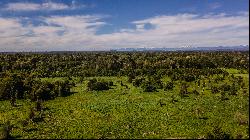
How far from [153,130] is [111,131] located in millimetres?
7990

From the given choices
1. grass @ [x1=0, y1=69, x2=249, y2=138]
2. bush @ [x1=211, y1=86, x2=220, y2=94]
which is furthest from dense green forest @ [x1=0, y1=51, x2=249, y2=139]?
bush @ [x1=211, y1=86, x2=220, y2=94]

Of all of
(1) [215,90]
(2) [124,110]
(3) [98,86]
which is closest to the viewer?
(2) [124,110]

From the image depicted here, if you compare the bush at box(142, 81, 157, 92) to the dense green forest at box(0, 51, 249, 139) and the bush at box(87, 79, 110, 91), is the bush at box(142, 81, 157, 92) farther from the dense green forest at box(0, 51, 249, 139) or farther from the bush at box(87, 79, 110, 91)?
the bush at box(87, 79, 110, 91)

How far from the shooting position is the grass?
6750 cm

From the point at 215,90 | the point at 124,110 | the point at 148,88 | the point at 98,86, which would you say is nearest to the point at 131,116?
the point at 124,110

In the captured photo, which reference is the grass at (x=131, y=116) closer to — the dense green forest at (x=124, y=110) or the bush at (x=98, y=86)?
the dense green forest at (x=124, y=110)

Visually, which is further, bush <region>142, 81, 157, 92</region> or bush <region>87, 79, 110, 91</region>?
bush <region>87, 79, 110, 91</region>

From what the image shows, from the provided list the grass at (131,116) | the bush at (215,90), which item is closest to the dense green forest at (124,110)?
the grass at (131,116)

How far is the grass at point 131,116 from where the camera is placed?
6750cm

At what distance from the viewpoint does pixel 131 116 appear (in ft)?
272

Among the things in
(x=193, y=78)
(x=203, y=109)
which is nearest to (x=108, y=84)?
(x=193, y=78)

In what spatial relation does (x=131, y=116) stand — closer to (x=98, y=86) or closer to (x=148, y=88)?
(x=148, y=88)

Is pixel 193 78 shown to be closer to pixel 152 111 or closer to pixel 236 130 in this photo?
pixel 152 111

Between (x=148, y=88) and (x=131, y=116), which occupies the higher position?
(x=148, y=88)
